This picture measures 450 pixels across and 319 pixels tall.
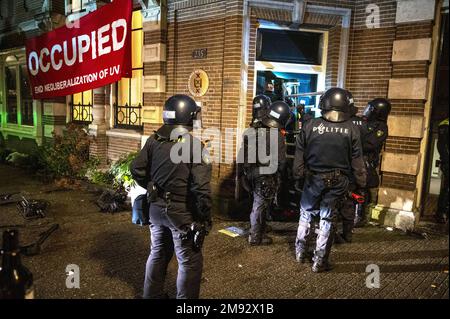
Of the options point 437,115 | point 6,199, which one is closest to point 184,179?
point 437,115

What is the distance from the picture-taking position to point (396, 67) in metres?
5.98

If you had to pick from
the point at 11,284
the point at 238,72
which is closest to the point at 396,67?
the point at 238,72

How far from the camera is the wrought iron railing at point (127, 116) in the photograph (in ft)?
28.6

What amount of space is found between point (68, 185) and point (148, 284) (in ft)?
20.1

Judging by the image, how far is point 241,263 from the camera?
450cm

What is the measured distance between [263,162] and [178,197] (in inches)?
80.9

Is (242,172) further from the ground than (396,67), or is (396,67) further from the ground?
(396,67)

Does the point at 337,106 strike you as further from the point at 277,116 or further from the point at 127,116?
the point at 127,116

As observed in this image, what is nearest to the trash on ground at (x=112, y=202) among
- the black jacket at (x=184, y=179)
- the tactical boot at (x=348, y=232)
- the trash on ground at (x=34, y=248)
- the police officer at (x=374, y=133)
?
the trash on ground at (x=34, y=248)

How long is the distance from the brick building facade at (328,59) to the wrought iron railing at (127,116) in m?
0.86

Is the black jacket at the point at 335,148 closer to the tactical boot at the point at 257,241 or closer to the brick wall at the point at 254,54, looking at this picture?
the tactical boot at the point at 257,241

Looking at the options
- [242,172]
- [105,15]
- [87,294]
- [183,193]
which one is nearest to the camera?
[183,193]

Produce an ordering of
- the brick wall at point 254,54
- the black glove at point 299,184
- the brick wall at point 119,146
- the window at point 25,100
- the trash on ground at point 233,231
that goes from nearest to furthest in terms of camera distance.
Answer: the black glove at point 299,184, the trash on ground at point 233,231, the brick wall at point 254,54, the brick wall at point 119,146, the window at point 25,100

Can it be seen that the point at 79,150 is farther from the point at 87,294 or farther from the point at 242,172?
the point at 87,294
